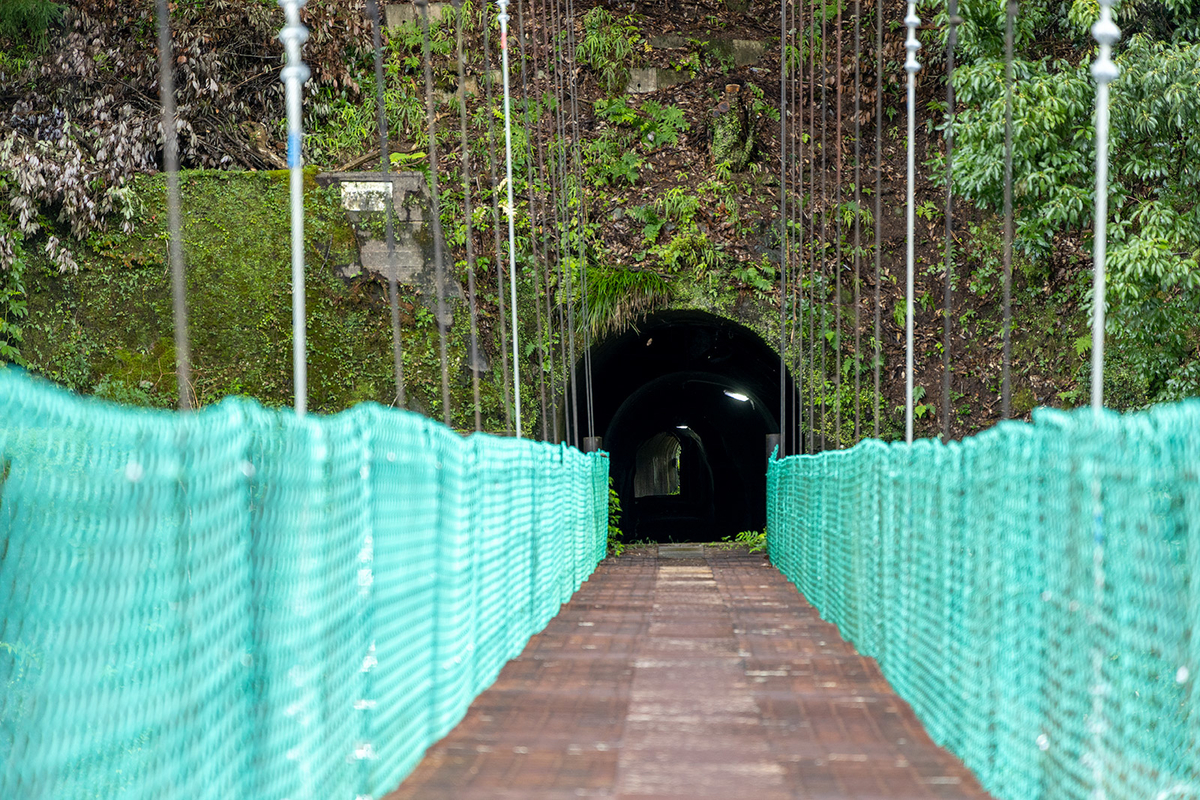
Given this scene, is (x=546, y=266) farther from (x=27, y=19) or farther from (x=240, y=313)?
(x=27, y=19)

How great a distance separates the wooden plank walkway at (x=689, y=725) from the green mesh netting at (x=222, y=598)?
1.11ft

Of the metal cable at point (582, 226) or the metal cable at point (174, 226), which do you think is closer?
the metal cable at point (174, 226)

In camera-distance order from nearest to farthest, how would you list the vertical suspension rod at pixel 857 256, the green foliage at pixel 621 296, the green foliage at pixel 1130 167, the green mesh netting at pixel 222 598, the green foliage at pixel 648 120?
the green mesh netting at pixel 222 598, the green foliage at pixel 1130 167, the vertical suspension rod at pixel 857 256, the green foliage at pixel 621 296, the green foliage at pixel 648 120

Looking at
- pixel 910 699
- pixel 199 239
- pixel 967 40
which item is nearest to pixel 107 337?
pixel 199 239

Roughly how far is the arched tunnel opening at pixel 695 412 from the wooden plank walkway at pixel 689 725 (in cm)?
794

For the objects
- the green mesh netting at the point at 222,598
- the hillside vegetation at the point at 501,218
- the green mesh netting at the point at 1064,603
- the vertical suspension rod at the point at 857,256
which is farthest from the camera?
the hillside vegetation at the point at 501,218

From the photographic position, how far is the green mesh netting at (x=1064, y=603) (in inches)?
101

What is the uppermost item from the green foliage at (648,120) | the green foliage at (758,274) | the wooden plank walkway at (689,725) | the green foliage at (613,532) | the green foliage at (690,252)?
the green foliage at (648,120)

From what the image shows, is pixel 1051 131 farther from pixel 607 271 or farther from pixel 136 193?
pixel 136 193

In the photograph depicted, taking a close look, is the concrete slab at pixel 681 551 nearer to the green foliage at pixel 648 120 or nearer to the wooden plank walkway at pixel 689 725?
the green foliage at pixel 648 120

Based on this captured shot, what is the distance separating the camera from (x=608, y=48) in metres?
16.1

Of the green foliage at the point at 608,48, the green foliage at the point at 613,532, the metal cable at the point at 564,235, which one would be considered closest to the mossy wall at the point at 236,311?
the metal cable at the point at 564,235

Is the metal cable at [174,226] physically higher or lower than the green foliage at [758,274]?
lower

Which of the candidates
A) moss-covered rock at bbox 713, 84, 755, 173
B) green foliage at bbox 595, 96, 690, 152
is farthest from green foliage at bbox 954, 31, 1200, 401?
green foliage at bbox 595, 96, 690, 152
